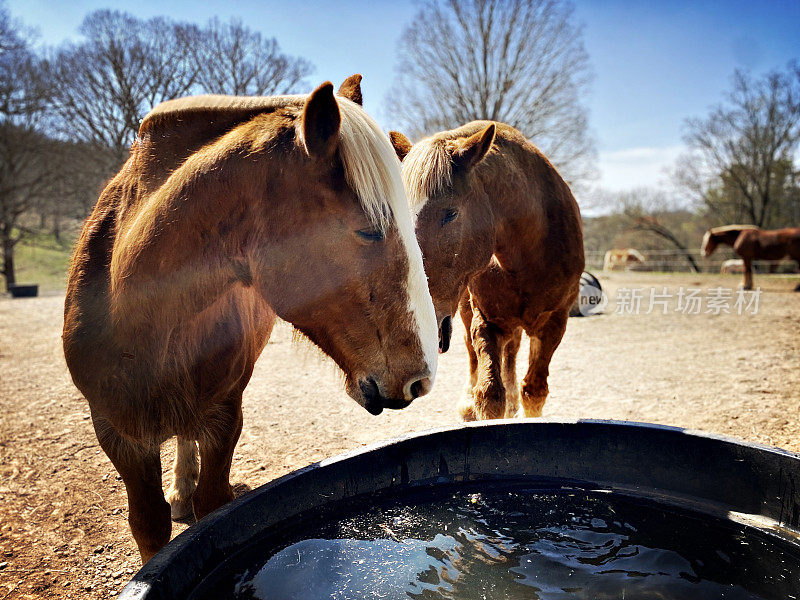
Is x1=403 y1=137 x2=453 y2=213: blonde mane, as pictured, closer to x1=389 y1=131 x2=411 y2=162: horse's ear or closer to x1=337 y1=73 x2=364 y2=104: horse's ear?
x1=389 y1=131 x2=411 y2=162: horse's ear

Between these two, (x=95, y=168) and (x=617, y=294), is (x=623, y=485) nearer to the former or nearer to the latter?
(x=617, y=294)

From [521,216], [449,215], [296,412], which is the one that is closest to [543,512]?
[449,215]

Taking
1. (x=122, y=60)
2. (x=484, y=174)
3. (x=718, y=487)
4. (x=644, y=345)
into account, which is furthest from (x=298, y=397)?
(x=122, y=60)

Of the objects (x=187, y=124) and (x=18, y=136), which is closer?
(x=187, y=124)

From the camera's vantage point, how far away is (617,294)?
14.1 m

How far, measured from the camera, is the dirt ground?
2539 mm

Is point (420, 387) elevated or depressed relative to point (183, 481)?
elevated

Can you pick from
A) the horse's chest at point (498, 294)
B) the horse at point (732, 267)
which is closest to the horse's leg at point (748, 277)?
the horse at point (732, 267)

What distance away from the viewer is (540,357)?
3.45 metres

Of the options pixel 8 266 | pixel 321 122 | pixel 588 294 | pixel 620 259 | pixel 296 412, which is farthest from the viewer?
pixel 620 259

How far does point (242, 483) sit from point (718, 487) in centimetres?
265

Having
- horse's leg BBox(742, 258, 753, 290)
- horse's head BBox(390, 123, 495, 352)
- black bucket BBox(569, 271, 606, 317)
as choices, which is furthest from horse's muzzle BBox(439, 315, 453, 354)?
horse's leg BBox(742, 258, 753, 290)

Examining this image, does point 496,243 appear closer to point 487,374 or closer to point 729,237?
point 487,374

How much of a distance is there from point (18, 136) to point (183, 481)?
769 inches
